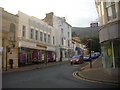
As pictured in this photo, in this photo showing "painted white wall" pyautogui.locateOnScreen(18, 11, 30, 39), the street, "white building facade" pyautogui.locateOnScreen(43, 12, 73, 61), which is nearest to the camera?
the street

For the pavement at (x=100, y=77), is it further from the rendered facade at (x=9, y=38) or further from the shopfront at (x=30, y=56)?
the shopfront at (x=30, y=56)

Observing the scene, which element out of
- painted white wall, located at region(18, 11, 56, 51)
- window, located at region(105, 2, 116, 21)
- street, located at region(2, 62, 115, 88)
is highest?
painted white wall, located at region(18, 11, 56, 51)

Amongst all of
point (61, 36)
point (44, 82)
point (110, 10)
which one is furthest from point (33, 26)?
point (44, 82)

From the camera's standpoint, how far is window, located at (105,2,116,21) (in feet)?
61.0

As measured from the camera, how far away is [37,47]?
141 ft

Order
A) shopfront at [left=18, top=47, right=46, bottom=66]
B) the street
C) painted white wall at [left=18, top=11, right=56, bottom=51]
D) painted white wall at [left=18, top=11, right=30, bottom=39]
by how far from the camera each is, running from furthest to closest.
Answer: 1. painted white wall at [left=18, top=11, right=56, bottom=51]
2. shopfront at [left=18, top=47, right=46, bottom=66]
3. painted white wall at [left=18, top=11, right=30, bottom=39]
4. the street

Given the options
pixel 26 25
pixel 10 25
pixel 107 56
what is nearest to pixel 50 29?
pixel 26 25

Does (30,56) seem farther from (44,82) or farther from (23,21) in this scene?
(44,82)

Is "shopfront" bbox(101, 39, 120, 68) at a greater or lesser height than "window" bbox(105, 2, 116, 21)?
lesser

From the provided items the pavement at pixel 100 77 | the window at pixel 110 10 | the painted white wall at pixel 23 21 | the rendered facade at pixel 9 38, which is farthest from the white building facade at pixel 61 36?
the window at pixel 110 10

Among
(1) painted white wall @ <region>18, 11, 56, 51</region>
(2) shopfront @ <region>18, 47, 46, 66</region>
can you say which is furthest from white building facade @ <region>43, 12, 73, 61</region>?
(2) shopfront @ <region>18, 47, 46, 66</region>

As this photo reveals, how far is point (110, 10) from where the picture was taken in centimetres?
1909

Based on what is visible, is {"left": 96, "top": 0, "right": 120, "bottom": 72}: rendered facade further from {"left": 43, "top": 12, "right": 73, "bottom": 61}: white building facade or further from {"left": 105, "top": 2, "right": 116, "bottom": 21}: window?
{"left": 43, "top": 12, "right": 73, "bottom": 61}: white building facade

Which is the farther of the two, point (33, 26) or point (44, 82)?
point (33, 26)
